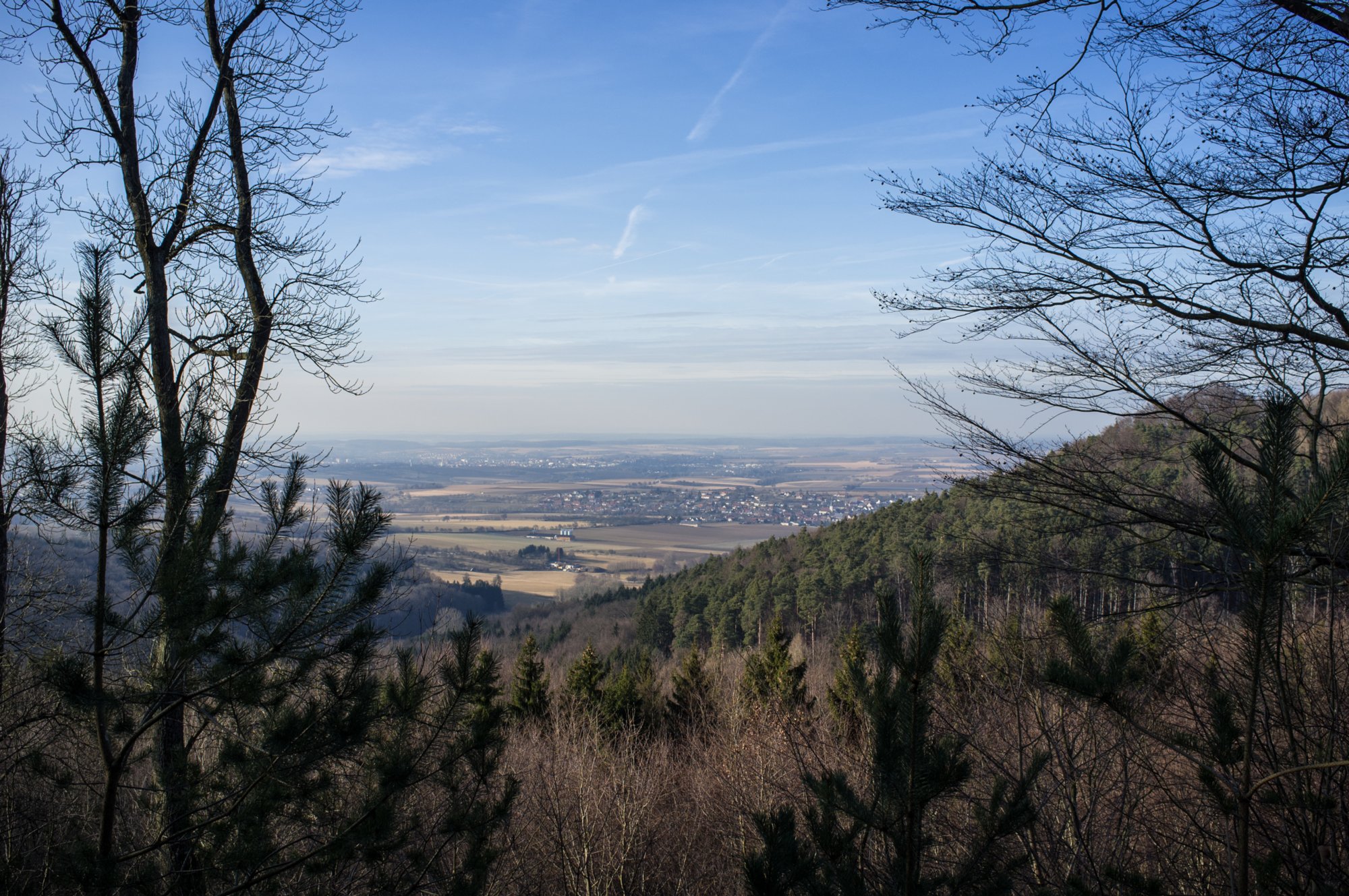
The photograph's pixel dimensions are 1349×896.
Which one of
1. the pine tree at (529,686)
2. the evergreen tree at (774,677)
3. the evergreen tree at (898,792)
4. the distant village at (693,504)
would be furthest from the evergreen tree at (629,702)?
the distant village at (693,504)

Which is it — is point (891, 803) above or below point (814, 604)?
above

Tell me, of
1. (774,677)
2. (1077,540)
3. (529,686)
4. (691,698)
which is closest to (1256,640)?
(1077,540)

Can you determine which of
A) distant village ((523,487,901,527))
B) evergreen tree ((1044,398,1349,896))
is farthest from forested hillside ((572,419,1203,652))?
distant village ((523,487,901,527))

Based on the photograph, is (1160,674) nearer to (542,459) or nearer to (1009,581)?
(1009,581)

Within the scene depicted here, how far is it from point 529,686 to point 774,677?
4.68 meters

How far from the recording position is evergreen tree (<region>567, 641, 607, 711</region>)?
48.6 ft

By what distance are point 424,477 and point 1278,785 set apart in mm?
70759

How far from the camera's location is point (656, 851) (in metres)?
10.1

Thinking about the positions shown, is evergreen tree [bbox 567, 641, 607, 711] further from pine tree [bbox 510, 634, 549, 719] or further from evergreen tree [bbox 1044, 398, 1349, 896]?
evergreen tree [bbox 1044, 398, 1349, 896]

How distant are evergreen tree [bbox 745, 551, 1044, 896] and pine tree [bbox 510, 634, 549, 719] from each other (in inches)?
529

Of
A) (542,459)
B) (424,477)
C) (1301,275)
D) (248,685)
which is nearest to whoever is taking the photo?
(248,685)

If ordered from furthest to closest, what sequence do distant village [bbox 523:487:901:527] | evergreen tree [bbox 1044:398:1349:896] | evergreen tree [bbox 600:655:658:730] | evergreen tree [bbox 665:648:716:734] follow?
distant village [bbox 523:487:901:527], evergreen tree [bbox 665:648:716:734], evergreen tree [bbox 600:655:658:730], evergreen tree [bbox 1044:398:1349:896]

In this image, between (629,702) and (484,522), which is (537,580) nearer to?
(484,522)

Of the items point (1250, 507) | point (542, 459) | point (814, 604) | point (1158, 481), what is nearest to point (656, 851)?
point (1158, 481)
